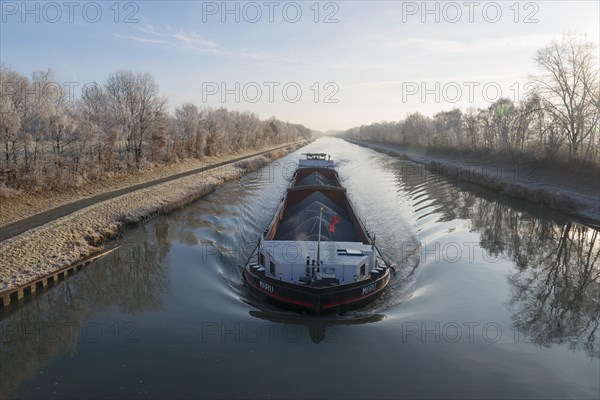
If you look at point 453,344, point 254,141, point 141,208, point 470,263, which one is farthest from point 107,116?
point 254,141

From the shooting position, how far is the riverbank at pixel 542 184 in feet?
84.7

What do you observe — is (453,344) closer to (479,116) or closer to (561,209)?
(561,209)

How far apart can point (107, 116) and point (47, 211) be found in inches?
745

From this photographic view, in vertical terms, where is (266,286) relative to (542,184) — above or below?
below

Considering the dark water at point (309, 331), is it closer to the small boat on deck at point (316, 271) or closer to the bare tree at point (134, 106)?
the small boat on deck at point (316, 271)

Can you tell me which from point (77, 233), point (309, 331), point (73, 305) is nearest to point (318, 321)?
point (309, 331)

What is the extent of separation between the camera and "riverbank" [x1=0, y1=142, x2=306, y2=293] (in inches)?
562

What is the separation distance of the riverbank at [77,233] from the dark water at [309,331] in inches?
38.2

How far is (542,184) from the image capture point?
33.1 metres

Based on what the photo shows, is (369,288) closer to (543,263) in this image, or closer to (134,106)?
(543,263)

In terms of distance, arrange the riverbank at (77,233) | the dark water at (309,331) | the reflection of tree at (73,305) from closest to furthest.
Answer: the dark water at (309,331)
the reflection of tree at (73,305)
the riverbank at (77,233)

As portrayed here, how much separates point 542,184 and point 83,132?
3557 centimetres

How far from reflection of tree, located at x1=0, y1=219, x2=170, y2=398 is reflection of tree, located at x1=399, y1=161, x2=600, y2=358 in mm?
12066

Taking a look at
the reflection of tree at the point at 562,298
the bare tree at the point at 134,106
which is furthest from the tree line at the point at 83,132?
the reflection of tree at the point at 562,298
